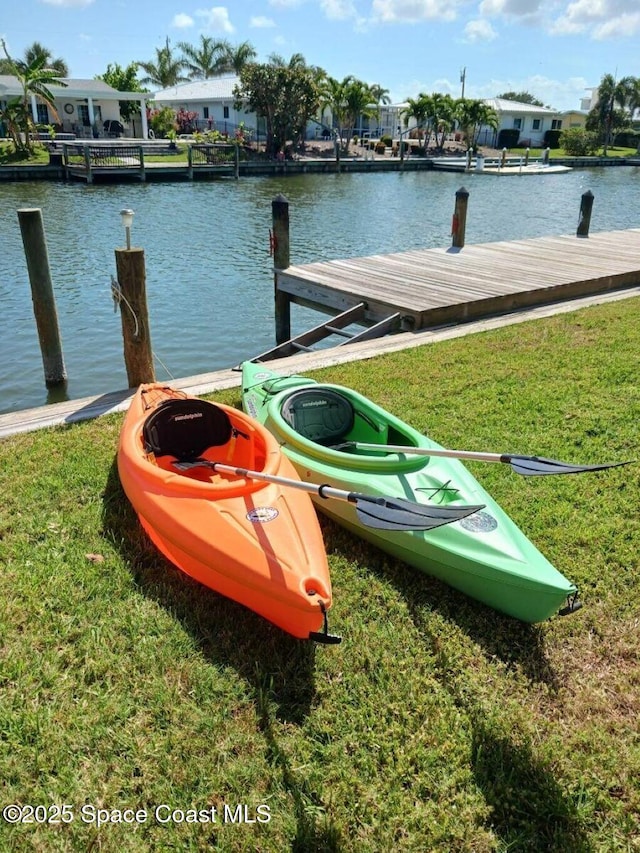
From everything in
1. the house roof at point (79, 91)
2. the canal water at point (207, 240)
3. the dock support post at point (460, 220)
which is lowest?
the canal water at point (207, 240)

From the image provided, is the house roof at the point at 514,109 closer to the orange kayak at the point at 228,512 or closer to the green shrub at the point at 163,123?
the green shrub at the point at 163,123

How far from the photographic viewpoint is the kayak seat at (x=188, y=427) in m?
4.25

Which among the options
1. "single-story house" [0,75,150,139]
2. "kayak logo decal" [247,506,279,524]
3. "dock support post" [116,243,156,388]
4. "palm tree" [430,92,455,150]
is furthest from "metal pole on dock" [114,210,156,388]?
"palm tree" [430,92,455,150]

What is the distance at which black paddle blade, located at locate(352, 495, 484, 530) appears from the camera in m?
2.83

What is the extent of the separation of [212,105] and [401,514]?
5676cm

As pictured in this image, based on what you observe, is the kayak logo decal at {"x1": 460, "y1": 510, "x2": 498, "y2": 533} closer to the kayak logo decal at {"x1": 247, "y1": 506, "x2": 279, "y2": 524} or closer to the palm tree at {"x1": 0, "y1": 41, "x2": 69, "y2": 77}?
the kayak logo decal at {"x1": 247, "y1": 506, "x2": 279, "y2": 524}

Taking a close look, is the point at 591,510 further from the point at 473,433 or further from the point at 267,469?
the point at 267,469

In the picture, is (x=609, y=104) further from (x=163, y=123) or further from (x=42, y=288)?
(x=42, y=288)

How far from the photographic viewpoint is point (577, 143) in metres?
58.9

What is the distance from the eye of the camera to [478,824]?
2328 mm

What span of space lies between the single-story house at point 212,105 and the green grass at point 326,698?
49.9 metres

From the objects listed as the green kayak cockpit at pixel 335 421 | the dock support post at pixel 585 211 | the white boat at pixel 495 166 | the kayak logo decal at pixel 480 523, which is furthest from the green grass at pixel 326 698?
the white boat at pixel 495 166

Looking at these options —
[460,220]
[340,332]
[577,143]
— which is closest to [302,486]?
[340,332]

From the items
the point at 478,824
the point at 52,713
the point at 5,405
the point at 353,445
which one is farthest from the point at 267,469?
the point at 5,405
